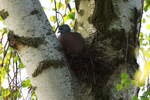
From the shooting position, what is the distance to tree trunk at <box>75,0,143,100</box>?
1389mm

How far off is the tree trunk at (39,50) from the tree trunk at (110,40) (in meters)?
0.16

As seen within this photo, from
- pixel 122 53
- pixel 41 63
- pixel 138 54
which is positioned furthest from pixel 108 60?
pixel 41 63

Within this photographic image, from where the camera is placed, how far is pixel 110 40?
151 centimetres

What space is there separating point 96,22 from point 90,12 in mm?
76

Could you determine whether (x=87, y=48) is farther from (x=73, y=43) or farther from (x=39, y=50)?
(x=39, y=50)

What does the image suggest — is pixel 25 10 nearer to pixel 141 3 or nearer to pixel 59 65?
pixel 59 65

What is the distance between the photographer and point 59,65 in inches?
49.9

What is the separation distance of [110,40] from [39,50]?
1.30ft

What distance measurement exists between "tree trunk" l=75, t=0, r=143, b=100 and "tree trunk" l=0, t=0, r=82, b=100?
0.54ft

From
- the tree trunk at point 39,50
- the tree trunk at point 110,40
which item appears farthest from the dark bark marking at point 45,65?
the tree trunk at point 110,40

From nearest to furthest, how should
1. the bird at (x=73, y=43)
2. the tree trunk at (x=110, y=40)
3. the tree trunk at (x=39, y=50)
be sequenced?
the tree trunk at (x=39, y=50), the tree trunk at (x=110, y=40), the bird at (x=73, y=43)

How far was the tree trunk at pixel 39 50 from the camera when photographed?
1221mm

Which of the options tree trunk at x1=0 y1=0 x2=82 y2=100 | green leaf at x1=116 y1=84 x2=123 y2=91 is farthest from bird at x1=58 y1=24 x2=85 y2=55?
green leaf at x1=116 y1=84 x2=123 y2=91

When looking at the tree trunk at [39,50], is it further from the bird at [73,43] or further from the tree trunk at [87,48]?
the bird at [73,43]
